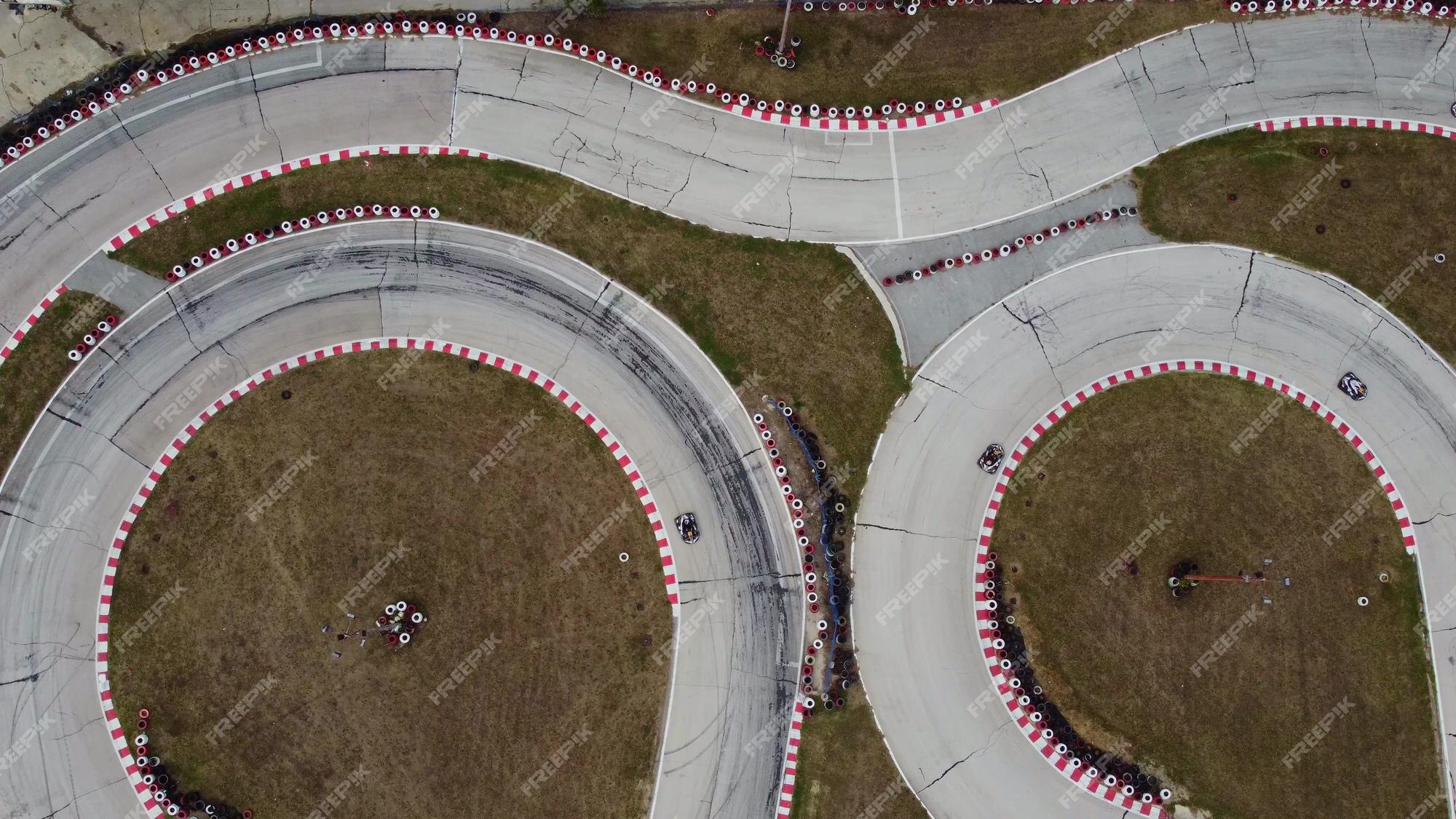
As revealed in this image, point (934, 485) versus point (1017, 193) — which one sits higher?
point (1017, 193)

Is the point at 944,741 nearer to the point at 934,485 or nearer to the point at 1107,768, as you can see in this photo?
the point at 1107,768

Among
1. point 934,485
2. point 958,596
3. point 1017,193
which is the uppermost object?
point 1017,193

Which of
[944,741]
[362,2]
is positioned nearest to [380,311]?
[362,2]

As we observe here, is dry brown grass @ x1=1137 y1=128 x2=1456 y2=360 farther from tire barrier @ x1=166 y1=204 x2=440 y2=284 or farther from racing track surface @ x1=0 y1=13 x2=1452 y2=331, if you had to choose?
tire barrier @ x1=166 y1=204 x2=440 y2=284

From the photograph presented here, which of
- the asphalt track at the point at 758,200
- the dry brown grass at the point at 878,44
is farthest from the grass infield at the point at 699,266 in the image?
the dry brown grass at the point at 878,44

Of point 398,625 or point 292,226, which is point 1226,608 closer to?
point 398,625

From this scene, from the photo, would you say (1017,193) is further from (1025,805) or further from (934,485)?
(1025,805)
